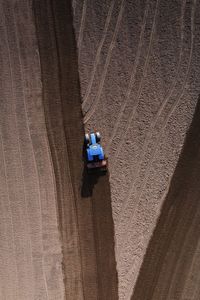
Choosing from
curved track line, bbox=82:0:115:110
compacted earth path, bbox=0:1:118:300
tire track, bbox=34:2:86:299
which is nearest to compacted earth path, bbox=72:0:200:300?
curved track line, bbox=82:0:115:110

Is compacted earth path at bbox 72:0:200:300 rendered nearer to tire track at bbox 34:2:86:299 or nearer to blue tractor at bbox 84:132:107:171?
blue tractor at bbox 84:132:107:171

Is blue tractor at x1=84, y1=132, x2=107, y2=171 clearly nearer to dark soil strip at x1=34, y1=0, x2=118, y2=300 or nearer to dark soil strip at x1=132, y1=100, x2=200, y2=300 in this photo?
dark soil strip at x1=34, y1=0, x2=118, y2=300

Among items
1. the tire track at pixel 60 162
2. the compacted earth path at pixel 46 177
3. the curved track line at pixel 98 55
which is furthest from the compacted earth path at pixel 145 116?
the tire track at pixel 60 162

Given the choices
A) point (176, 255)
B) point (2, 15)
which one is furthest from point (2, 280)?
point (2, 15)

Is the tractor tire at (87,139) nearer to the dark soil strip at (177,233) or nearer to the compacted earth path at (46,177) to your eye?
the compacted earth path at (46,177)

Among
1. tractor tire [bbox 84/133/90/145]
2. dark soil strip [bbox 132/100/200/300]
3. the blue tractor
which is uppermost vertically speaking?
tractor tire [bbox 84/133/90/145]

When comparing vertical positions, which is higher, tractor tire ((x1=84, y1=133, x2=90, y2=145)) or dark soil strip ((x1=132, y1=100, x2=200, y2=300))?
tractor tire ((x1=84, y1=133, x2=90, y2=145))

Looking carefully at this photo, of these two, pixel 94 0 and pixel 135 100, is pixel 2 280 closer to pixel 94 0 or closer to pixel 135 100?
pixel 135 100

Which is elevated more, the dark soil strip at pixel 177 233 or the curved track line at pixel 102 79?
the curved track line at pixel 102 79
